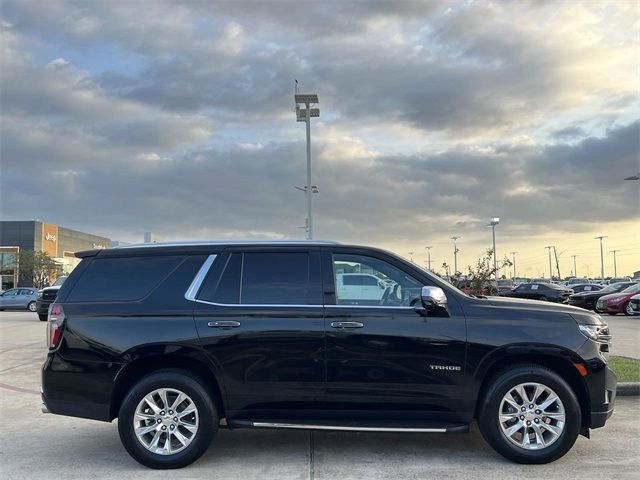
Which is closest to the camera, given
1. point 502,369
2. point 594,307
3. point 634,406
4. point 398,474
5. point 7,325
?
point 398,474

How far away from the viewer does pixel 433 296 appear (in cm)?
494

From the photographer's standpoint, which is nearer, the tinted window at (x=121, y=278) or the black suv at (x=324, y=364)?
the black suv at (x=324, y=364)

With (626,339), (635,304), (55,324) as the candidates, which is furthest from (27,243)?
(55,324)

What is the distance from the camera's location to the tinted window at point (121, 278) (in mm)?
5344

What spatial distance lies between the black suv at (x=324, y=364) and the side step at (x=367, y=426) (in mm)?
13

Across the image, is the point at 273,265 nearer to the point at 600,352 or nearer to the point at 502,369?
the point at 502,369

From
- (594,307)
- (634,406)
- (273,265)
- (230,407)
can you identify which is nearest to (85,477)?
(230,407)

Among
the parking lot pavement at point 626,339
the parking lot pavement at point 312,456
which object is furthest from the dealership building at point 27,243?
the parking lot pavement at point 312,456

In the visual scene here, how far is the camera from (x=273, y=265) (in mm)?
5395

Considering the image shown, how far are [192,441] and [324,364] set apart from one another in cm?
131

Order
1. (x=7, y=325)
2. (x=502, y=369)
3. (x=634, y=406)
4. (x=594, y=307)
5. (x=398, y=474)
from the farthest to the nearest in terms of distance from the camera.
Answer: (x=594, y=307)
(x=7, y=325)
(x=634, y=406)
(x=502, y=369)
(x=398, y=474)

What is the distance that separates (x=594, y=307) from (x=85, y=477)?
2663cm

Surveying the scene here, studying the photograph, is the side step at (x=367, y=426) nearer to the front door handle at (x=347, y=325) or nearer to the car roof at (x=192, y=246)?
the front door handle at (x=347, y=325)

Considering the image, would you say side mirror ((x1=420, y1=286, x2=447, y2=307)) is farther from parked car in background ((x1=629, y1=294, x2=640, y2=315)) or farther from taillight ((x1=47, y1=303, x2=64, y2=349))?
parked car in background ((x1=629, y1=294, x2=640, y2=315))
